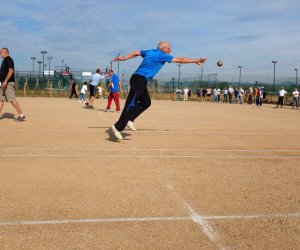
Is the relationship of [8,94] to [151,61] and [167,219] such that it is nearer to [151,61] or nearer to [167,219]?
[151,61]

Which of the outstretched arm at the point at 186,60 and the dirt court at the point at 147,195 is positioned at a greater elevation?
the outstretched arm at the point at 186,60

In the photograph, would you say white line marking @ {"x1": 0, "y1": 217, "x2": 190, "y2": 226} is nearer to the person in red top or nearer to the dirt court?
the dirt court

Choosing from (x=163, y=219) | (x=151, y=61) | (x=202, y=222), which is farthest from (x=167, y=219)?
(x=151, y=61)

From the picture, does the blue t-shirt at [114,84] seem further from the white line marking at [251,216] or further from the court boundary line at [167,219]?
the white line marking at [251,216]

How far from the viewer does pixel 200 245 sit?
3109 mm

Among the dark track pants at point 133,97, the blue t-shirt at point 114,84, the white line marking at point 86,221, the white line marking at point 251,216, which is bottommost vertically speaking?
the white line marking at point 86,221

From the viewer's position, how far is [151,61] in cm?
805

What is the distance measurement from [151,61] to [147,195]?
13.8 feet

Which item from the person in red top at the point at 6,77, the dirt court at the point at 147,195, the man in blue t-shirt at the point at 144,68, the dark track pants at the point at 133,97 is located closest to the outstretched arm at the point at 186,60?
the man in blue t-shirt at the point at 144,68

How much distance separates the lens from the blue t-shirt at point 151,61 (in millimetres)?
8031

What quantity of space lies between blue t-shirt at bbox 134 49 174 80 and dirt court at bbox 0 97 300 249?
145 cm

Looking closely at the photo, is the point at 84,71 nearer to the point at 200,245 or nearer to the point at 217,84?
the point at 217,84

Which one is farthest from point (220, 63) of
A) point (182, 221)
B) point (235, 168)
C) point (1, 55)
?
point (182, 221)

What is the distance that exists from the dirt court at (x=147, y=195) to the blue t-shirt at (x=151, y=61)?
1.45m
